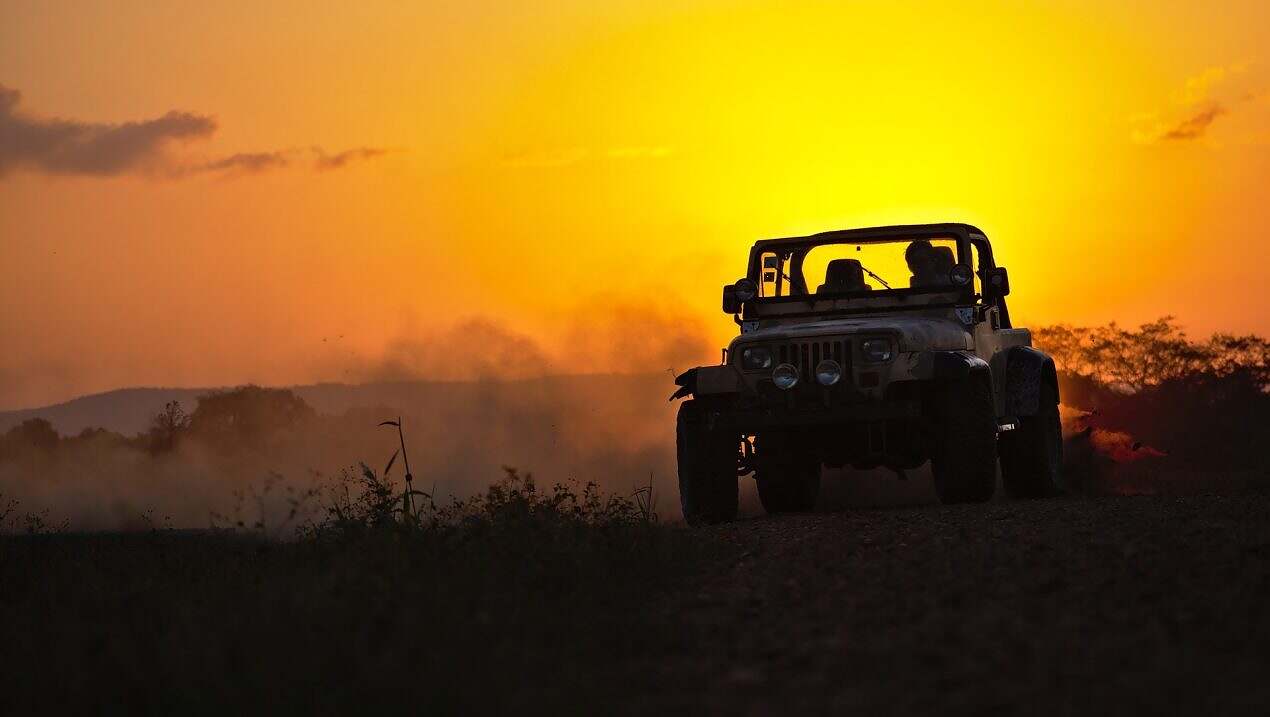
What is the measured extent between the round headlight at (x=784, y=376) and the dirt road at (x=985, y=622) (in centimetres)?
261

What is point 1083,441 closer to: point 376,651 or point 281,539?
point 281,539

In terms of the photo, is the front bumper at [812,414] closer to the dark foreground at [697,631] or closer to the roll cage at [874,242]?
the roll cage at [874,242]

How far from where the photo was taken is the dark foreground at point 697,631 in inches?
266

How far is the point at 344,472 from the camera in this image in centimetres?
1522

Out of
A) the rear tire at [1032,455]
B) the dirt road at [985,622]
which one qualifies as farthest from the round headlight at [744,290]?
the dirt road at [985,622]

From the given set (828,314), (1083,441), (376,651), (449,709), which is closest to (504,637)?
(376,651)

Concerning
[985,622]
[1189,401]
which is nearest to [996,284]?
[985,622]

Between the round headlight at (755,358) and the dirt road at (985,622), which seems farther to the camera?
the round headlight at (755,358)

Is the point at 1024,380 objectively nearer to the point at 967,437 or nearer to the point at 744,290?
the point at 967,437

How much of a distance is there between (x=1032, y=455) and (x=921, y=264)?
7.62ft

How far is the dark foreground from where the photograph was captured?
266 inches

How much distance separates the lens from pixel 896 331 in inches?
599

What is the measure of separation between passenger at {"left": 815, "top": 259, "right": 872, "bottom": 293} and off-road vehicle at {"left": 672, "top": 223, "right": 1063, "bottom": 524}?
0.05 ft

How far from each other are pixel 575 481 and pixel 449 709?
827 cm
